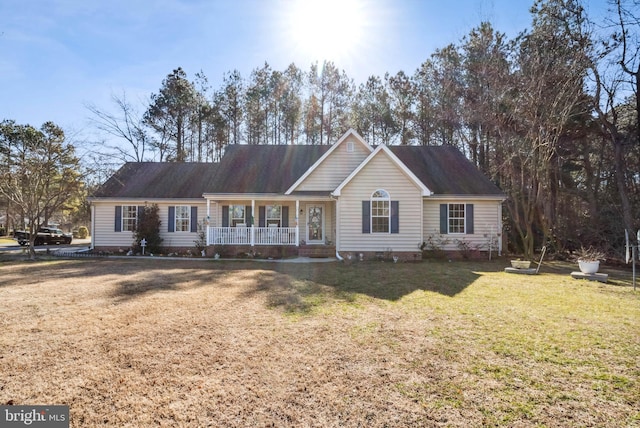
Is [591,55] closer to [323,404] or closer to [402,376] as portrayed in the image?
[402,376]

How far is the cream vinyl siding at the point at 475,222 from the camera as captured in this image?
15133mm

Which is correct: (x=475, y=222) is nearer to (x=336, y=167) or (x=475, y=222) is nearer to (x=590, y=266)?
(x=590, y=266)

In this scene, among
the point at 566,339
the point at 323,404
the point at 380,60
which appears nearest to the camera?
the point at 323,404

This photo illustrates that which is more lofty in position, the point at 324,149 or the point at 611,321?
the point at 324,149

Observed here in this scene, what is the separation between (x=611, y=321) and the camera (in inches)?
215

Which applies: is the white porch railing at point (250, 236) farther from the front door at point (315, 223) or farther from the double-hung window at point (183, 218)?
the double-hung window at point (183, 218)

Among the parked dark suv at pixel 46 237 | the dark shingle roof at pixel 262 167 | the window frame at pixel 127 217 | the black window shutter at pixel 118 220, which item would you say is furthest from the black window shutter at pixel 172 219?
the parked dark suv at pixel 46 237

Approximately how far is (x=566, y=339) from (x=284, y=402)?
4.26 m

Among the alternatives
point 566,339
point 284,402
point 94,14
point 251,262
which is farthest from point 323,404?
point 94,14

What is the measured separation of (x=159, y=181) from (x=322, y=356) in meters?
17.3

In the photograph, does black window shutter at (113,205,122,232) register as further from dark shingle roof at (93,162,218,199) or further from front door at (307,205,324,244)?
front door at (307,205,324,244)

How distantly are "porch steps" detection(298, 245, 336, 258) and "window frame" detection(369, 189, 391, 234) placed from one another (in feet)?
7.47

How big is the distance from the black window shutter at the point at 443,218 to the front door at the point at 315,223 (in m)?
5.86

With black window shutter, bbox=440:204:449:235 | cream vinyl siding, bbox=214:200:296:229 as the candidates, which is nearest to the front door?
cream vinyl siding, bbox=214:200:296:229
